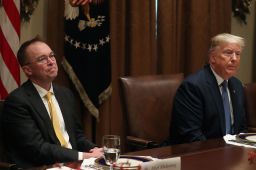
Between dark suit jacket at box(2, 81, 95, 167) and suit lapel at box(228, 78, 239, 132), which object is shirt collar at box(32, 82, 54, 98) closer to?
dark suit jacket at box(2, 81, 95, 167)

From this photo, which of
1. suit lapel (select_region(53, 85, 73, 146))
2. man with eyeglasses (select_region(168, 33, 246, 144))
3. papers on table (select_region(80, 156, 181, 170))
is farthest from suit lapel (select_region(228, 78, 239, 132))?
papers on table (select_region(80, 156, 181, 170))

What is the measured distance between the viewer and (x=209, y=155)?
232cm

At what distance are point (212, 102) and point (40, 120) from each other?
43.9 inches

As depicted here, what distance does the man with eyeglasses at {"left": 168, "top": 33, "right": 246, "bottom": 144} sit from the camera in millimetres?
3148

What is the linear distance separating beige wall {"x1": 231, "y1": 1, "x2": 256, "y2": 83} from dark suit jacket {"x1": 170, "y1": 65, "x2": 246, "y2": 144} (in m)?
2.18

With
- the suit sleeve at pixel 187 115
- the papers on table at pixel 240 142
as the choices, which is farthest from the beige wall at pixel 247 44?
the papers on table at pixel 240 142

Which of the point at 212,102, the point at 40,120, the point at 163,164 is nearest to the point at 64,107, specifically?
the point at 40,120

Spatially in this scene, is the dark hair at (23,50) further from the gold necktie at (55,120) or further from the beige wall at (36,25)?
the beige wall at (36,25)

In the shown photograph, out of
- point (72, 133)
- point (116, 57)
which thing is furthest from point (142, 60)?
point (72, 133)

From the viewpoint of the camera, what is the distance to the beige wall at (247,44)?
532 cm

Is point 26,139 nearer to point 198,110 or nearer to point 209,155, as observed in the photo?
point 209,155

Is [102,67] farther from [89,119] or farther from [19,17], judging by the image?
[19,17]

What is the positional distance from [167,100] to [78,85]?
2.44 feet

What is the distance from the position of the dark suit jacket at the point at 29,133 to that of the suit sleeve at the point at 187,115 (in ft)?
2.51
